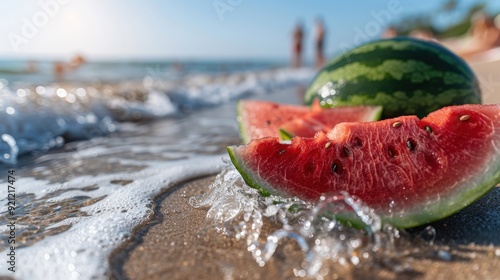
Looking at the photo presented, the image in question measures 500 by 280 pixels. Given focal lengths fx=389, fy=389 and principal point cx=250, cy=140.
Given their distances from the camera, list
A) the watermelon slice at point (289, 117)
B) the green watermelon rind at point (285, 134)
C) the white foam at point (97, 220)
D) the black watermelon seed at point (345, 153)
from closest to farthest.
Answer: the white foam at point (97, 220)
the black watermelon seed at point (345, 153)
the green watermelon rind at point (285, 134)
the watermelon slice at point (289, 117)

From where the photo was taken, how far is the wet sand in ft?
3.49

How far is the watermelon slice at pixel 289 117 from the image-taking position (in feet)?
7.45

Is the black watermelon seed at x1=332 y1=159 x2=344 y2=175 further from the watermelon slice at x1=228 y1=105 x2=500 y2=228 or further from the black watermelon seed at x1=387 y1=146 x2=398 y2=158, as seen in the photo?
the black watermelon seed at x1=387 y1=146 x2=398 y2=158

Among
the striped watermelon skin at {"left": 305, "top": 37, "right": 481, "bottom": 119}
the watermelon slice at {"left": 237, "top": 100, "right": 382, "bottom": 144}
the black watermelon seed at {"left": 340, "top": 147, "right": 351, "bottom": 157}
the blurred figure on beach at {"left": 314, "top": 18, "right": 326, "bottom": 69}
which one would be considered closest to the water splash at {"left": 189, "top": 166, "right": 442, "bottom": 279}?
the black watermelon seed at {"left": 340, "top": 147, "right": 351, "bottom": 157}

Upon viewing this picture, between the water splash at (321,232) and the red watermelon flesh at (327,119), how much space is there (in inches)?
32.7

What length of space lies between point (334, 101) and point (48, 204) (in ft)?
5.62

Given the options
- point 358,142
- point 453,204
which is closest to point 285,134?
point 358,142

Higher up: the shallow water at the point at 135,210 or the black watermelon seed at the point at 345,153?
the black watermelon seed at the point at 345,153

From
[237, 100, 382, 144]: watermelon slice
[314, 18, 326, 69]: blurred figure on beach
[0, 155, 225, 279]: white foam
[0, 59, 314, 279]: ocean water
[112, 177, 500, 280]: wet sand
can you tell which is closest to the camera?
[112, 177, 500, 280]: wet sand

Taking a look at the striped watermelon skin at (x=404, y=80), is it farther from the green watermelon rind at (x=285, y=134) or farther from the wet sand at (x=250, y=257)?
the wet sand at (x=250, y=257)

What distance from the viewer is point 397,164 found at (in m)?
1.34

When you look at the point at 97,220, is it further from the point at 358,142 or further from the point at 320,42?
the point at 320,42

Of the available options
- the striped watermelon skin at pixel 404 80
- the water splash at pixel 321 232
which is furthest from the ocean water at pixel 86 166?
the striped watermelon skin at pixel 404 80

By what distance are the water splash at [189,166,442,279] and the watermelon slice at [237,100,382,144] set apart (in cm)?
83
